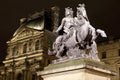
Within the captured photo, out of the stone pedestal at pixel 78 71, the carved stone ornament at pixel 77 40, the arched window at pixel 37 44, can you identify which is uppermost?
the arched window at pixel 37 44

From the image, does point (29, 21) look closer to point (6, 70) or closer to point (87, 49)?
point (6, 70)

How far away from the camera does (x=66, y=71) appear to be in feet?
40.0

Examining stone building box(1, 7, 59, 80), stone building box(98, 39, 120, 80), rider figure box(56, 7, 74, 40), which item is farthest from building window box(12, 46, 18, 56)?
rider figure box(56, 7, 74, 40)

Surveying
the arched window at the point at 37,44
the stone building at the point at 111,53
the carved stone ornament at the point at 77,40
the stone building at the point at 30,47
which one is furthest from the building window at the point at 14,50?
the carved stone ornament at the point at 77,40

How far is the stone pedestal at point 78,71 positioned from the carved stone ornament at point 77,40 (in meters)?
0.43

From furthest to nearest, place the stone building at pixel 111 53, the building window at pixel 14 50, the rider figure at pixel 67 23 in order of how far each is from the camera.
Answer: the building window at pixel 14 50, the stone building at pixel 111 53, the rider figure at pixel 67 23

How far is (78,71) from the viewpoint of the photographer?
11805 millimetres

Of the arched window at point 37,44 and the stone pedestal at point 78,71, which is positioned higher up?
the arched window at point 37,44

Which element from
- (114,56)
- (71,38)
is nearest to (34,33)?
(114,56)

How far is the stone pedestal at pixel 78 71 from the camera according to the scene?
38.4ft

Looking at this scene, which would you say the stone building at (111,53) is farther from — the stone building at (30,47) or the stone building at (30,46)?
the stone building at (30,47)

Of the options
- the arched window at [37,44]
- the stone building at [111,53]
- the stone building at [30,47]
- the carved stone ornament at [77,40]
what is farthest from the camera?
the arched window at [37,44]

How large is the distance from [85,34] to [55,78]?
211 cm

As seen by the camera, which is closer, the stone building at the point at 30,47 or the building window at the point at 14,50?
the stone building at the point at 30,47
